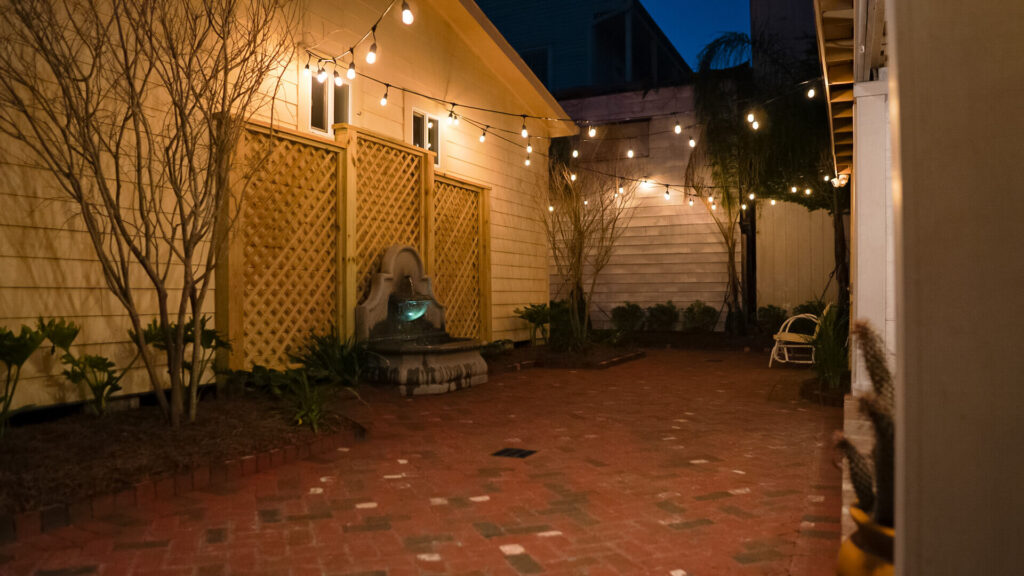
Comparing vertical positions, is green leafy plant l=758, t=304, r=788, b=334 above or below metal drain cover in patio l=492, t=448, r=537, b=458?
above

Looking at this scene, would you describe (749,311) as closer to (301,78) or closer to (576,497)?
(301,78)

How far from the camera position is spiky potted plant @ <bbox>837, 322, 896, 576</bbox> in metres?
1.94

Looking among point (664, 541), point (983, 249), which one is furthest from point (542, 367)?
point (983, 249)

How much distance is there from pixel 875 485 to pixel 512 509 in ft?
6.45

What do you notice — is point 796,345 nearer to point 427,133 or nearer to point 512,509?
point 427,133

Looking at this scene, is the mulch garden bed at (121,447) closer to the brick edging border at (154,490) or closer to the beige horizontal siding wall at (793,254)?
the brick edging border at (154,490)

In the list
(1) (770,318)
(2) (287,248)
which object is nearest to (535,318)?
(1) (770,318)

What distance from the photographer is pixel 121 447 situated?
414cm

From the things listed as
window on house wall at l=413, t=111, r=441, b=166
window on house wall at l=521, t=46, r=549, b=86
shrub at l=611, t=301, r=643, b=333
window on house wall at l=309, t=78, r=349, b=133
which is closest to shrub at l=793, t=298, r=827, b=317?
shrub at l=611, t=301, r=643, b=333

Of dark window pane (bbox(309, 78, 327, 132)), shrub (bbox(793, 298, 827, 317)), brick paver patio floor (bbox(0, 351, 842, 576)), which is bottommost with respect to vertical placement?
brick paver patio floor (bbox(0, 351, 842, 576))

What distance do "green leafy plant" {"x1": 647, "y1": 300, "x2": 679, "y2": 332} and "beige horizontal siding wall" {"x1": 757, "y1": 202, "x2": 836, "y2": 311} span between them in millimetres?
1716

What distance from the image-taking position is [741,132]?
12.7 metres

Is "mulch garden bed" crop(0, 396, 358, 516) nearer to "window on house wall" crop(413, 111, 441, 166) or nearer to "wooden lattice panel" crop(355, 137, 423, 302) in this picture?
"wooden lattice panel" crop(355, 137, 423, 302)

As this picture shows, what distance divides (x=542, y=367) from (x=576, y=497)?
6407 millimetres
